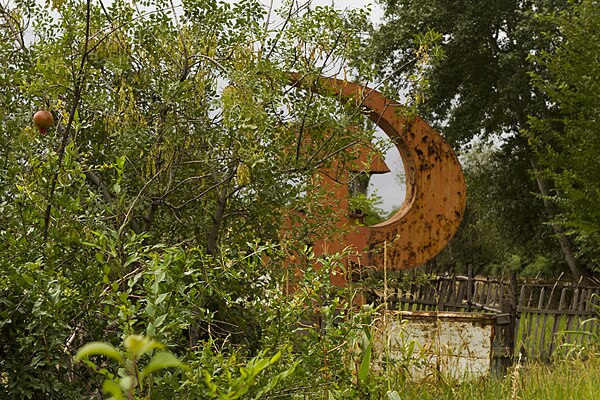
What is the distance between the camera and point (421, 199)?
26.7 feet

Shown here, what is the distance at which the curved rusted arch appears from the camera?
309 inches

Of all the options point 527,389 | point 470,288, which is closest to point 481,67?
point 470,288

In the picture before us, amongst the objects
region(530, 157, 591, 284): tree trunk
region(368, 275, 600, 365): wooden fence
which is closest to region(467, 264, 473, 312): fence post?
region(368, 275, 600, 365): wooden fence

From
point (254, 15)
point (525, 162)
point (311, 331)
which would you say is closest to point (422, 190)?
point (254, 15)

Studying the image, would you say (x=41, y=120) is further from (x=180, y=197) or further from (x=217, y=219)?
(x=180, y=197)

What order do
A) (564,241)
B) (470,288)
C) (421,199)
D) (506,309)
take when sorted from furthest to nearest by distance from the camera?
(564,241) → (470,288) → (506,309) → (421,199)

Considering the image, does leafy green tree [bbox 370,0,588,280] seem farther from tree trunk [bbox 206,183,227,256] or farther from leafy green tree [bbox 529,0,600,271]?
tree trunk [bbox 206,183,227,256]

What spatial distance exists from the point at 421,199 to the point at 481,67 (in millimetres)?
13361

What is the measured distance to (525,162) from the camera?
21266mm

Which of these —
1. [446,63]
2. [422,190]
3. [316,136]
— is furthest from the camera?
[446,63]

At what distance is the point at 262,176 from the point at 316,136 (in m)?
0.53

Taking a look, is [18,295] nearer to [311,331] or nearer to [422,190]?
[311,331]

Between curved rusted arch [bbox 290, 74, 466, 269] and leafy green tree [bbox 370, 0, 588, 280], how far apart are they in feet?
35.0

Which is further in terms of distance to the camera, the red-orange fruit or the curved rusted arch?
the curved rusted arch
